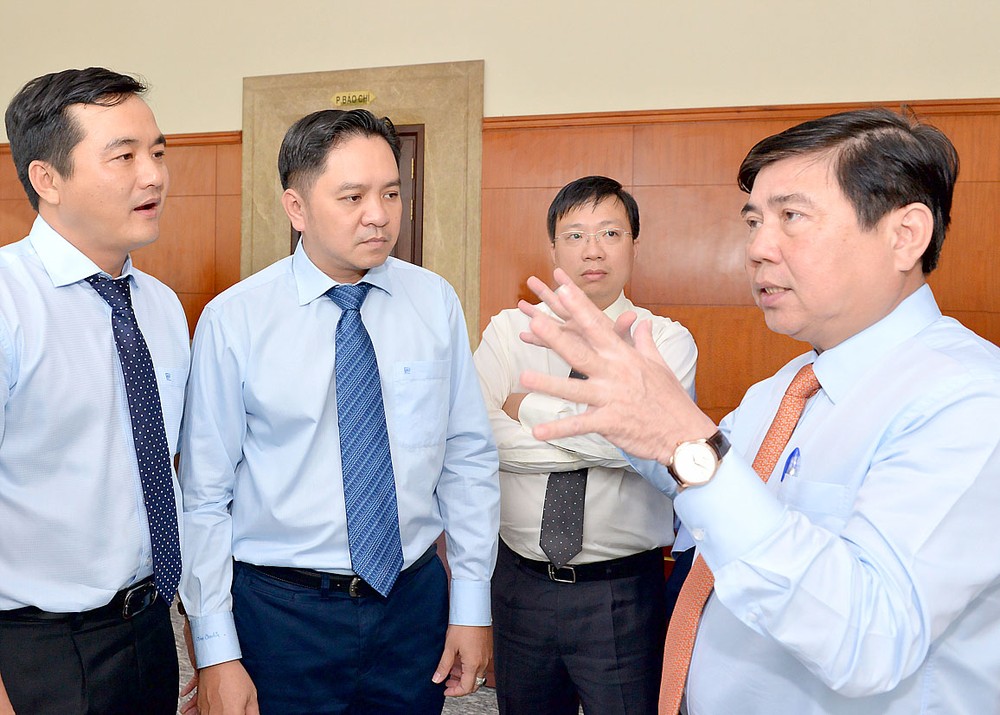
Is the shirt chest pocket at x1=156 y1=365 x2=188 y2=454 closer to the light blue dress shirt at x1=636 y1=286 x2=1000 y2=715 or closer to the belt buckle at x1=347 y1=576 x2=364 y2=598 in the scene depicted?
the belt buckle at x1=347 y1=576 x2=364 y2=598

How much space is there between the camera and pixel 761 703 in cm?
126

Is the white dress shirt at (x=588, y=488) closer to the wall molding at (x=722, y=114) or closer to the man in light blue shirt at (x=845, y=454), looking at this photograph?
the man in light blue shirt at (x=845, y=454)

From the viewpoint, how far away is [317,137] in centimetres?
191

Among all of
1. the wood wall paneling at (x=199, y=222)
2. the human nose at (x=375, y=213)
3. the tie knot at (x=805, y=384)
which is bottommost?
the tie knot at (x=805, y=384)

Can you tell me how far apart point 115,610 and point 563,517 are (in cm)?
113

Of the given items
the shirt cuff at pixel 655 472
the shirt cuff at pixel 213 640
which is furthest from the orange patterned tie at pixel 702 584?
the shirt cuff at pixel 213 640

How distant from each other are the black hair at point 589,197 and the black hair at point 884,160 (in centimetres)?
129

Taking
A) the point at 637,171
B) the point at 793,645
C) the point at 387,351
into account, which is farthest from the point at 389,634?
the point at 637,171

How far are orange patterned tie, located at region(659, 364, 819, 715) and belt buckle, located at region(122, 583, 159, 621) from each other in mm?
1051

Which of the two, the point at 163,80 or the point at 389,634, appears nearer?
the point at 389,634

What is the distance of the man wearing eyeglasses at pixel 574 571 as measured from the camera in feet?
7.25

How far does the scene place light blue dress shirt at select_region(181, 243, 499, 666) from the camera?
70.4 inches

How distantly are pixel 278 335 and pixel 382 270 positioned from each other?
312 millimetres

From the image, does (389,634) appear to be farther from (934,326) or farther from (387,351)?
(934,326)
